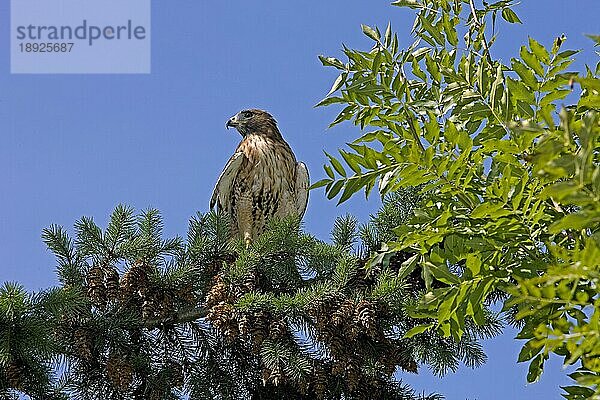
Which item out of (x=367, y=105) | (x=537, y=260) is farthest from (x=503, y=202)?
(x=367, y=105)

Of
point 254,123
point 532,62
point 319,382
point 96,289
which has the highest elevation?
point 254,123

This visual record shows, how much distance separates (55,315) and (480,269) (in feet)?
3.80

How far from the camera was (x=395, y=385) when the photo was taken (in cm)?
259

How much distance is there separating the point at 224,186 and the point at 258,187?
181 mm

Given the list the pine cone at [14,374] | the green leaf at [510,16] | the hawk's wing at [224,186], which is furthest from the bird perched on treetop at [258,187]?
the green leaf at [510,16]

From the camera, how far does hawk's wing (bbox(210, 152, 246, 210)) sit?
4.83m

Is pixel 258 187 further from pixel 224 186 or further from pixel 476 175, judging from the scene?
pixel 476 175

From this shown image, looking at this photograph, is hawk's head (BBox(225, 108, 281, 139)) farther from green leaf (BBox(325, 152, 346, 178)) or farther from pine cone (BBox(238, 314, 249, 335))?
green leaf (BBox(325, 152, 346, 178))

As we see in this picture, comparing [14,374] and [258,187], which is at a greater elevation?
[258,187]

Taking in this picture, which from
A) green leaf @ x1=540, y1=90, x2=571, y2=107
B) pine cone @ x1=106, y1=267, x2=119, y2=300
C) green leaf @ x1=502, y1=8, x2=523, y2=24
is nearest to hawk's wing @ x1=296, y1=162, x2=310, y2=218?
pine cone @ x1=106, y1=267, x2=119, y2=300

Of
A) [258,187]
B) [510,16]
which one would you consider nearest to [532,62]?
[510,16]

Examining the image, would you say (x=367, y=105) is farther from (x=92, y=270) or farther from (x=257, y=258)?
(x=92, y=270)

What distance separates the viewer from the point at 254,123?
5754 mm

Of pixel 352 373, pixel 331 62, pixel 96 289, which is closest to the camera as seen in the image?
pixel 331 62
